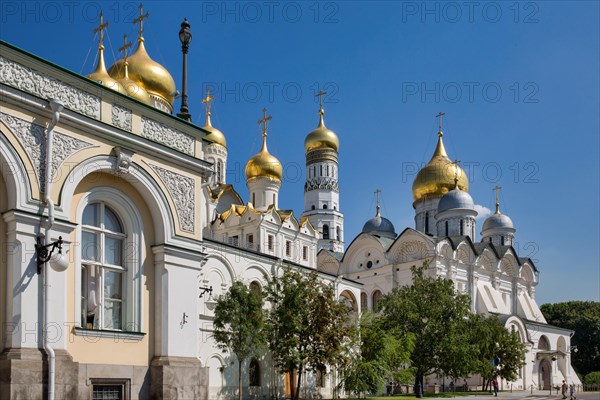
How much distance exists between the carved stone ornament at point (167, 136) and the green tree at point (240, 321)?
34.8 feet

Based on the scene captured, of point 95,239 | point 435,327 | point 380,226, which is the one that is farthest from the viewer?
point 380,226

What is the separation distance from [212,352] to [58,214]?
15486mm

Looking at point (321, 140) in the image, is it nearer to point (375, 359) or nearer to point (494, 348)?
point (494, 348)

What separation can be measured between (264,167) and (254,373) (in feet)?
71.6

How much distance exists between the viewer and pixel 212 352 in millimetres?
26781

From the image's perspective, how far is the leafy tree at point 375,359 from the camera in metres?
28.6

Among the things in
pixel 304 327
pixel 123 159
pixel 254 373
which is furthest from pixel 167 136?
pixel 254 373

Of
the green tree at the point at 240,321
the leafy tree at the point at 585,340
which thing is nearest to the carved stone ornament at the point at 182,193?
the green tree at the point at 240,321

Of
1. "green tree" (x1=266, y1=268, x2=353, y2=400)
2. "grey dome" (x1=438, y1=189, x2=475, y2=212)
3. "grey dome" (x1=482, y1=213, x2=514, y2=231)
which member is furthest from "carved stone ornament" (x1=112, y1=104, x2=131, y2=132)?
"grey dome" (x1=482, y1=213, x2=514, y2=231)

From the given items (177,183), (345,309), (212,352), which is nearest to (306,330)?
(345,309)

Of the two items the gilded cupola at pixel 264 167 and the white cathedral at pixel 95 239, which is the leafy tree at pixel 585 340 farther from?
the white cathedral at pixel 95 239

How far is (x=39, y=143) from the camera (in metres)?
12.2

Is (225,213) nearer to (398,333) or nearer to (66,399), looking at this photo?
(398,333)

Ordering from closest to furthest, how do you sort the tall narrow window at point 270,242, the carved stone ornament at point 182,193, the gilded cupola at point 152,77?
1. the carved stone ornament at point 182,193
2. the gilded cupola at point 152,77
3. the tall narrow window at point 270,242
